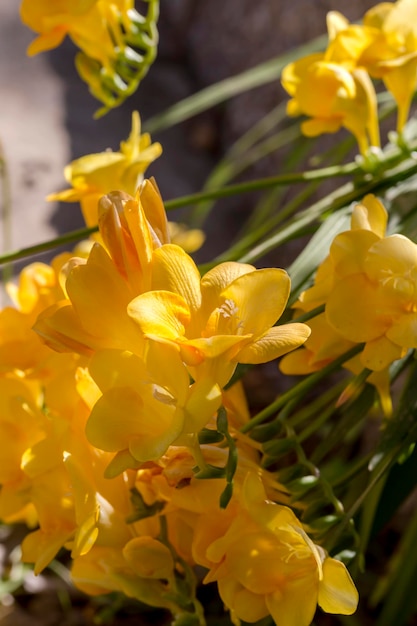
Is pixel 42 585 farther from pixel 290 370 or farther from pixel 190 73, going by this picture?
pixel 190 73

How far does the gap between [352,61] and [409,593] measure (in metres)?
0.45

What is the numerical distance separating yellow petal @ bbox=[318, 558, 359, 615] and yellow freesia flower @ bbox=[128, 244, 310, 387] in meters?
0.09

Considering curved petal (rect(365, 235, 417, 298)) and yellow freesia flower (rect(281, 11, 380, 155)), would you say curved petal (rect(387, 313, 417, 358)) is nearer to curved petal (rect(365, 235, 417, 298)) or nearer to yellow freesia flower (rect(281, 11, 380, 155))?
curved petal (rect(365, 235, 417, 298))

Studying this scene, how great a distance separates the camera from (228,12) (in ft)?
5.77

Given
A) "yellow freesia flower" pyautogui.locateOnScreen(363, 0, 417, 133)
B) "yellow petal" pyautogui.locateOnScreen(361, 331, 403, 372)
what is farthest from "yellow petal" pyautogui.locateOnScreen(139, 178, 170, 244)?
"yellow freesia flower" pyautogui.locateOnScreen(363, 0, 417, 133)

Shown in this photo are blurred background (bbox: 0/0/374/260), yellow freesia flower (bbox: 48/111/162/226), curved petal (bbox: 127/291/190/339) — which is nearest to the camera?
curved petal (bbox: 127/291/190/339)

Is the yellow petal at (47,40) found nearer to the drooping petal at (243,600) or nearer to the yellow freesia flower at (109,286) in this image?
the yellow freesia flower at (109,286)

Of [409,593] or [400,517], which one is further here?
[400,517]

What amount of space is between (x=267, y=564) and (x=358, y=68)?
0.94ft

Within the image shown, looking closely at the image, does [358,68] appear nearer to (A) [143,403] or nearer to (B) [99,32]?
(B) [99,32]

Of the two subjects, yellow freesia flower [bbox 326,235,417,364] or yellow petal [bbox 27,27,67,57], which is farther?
yellow petal [bbox 27,27,67,57]

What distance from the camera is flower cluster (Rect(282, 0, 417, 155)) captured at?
1.49 feet

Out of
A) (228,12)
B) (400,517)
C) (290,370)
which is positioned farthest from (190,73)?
(290,370)

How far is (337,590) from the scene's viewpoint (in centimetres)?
30
